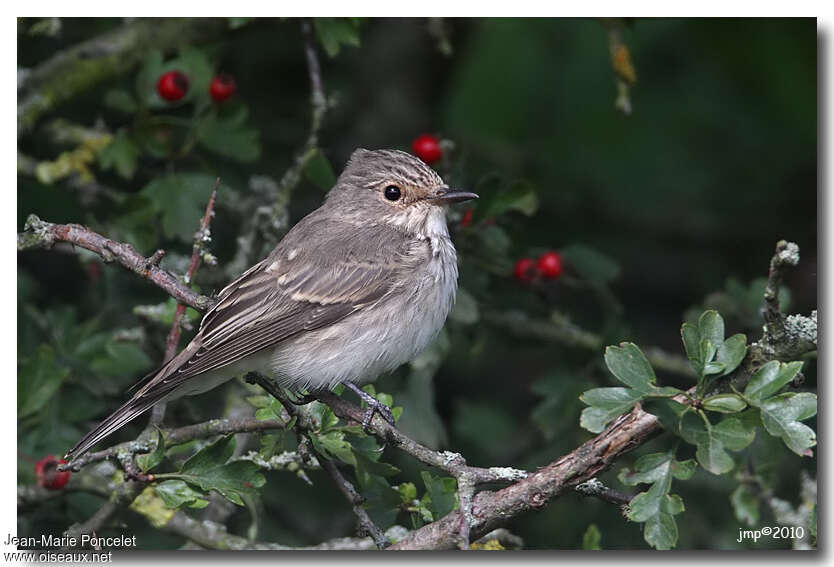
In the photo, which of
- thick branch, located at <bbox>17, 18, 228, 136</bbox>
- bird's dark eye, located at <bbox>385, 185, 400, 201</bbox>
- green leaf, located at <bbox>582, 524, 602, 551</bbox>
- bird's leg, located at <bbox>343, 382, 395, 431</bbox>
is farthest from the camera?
thick branch, located at <bbox>17, 18, 228, 136</bbox>

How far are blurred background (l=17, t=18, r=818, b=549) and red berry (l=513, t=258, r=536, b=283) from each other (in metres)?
0.03

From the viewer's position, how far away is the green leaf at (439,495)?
2.88 m

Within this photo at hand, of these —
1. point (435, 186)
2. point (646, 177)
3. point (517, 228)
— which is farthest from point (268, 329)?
point (646, 177)

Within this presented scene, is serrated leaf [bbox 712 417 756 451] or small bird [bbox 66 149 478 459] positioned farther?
small bird [bbox 66 149 478 459]

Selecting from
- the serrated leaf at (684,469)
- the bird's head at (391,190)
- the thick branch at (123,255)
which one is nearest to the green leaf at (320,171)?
the bird's head at (391,190)

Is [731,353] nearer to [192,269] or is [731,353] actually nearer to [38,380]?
[192,269]

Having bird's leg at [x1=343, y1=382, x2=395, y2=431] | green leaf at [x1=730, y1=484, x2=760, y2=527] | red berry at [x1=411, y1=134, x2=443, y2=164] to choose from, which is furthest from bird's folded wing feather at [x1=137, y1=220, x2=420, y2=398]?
green leaf at [x1=730, y1=484, x2=760, y2=527]

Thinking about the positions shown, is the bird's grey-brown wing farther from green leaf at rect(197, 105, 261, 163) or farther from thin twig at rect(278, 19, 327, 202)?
green leaf at rect(197, 105, 261, 163)

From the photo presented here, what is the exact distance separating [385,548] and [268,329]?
0.79 m

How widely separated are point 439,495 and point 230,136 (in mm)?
1784

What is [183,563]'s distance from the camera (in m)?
3.43

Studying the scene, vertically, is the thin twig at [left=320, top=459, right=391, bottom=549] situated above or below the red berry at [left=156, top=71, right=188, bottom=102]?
below

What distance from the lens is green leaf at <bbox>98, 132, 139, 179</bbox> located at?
13.0ft

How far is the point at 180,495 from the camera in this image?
291cm
